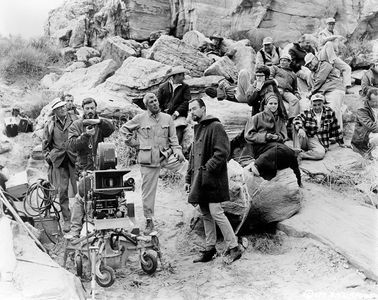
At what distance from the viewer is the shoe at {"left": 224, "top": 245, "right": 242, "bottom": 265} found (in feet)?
21.1

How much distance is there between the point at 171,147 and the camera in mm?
7441

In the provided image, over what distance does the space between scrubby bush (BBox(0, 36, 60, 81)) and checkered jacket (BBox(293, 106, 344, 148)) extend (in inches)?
409

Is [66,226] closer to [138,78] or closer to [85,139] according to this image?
[85,139]

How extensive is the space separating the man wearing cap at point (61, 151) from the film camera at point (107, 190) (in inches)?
75.0

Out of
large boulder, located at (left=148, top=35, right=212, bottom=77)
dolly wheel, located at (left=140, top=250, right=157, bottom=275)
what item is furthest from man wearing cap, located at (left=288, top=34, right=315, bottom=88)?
dolly wheel, located at (left=140, top=250, right=157, bottom=275)

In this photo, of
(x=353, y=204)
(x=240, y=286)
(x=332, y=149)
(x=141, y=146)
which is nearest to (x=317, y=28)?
(x=332, y=149)

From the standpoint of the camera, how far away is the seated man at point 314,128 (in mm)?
8906

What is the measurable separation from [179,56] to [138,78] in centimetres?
189

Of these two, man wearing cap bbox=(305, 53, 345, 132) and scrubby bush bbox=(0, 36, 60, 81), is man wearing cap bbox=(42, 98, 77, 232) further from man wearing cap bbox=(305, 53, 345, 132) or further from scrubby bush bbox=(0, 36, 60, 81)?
scrubby bush bbox=(0, 36, 60, 81)

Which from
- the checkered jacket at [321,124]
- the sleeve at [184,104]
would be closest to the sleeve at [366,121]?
the checkered jacket at [321,124]

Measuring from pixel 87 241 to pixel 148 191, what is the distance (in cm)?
168

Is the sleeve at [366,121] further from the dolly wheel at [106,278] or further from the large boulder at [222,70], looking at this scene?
the dolly wheel at [106,278]

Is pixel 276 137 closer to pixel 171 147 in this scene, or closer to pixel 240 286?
pixel 171 147

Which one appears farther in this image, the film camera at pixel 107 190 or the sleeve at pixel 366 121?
the sleeve at pixel 366 121
